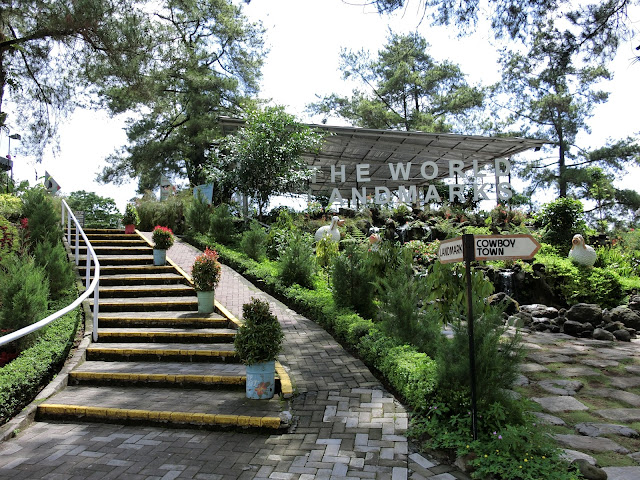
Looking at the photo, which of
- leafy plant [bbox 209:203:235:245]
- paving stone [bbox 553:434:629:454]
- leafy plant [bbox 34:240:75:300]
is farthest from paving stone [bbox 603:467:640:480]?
leafy plant [bbox 209:203:235:245]

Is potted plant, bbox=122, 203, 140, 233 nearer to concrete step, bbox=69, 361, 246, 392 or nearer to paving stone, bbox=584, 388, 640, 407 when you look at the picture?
concrete step, bbox=69, 361, 246, 392

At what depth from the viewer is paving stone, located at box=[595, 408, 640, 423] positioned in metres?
4.25

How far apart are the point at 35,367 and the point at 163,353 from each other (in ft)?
4.76

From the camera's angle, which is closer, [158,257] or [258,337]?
[258,337]

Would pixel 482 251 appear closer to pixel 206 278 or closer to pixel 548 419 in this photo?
pixel 548 419

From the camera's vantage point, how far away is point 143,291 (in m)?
8.39

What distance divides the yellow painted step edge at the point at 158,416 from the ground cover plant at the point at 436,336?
1438mm

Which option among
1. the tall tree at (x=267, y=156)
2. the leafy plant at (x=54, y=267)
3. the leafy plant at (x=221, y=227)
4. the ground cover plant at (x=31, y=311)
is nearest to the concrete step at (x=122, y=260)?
the ground cover plant at (x=31, y=311)

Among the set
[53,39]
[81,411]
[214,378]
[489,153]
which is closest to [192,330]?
[214,378]

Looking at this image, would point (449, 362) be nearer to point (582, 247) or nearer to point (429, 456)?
point (429, 456)

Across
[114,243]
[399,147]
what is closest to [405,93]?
[399,147]

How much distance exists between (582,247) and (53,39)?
42.6ft

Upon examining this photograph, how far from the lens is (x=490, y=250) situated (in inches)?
143

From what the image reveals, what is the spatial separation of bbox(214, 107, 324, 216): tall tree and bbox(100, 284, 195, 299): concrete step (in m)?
5.70
